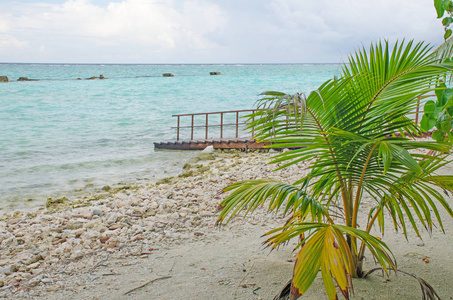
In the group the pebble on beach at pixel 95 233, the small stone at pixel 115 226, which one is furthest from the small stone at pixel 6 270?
the small stone at pixel 115 226

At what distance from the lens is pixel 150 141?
15672 millimetres

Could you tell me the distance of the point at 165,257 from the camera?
3801 millimetres

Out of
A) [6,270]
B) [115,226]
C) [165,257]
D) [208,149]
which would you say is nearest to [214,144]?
[208,149]

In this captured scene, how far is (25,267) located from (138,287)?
1.38m

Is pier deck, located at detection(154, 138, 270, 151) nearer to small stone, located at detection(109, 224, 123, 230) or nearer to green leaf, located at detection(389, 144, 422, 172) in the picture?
small stone, located at detection(109, 224, 123, 230)

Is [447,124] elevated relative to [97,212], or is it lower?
elevated

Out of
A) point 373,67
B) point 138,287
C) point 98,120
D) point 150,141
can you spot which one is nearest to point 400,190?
point 373,67

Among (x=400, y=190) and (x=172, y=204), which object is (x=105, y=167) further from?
(x=400, y=190)

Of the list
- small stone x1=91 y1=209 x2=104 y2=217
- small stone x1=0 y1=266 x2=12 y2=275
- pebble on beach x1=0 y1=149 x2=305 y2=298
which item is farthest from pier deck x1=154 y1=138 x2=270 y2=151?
small stone x1=0 y1=266 x2=12 y2=275

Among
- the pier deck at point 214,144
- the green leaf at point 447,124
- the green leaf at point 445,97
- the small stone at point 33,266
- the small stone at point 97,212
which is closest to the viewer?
the green leaf at point 445,97

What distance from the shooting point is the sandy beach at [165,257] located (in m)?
2.90

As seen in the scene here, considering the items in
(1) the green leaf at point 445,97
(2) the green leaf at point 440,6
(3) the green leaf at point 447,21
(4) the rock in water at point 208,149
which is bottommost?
(4) the rock in water at point 208,149

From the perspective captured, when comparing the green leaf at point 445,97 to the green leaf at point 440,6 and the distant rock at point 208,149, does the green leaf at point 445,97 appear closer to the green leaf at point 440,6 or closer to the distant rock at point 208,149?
the green leaf at point 440,6

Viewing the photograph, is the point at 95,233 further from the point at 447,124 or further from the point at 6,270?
the point at 447,124
